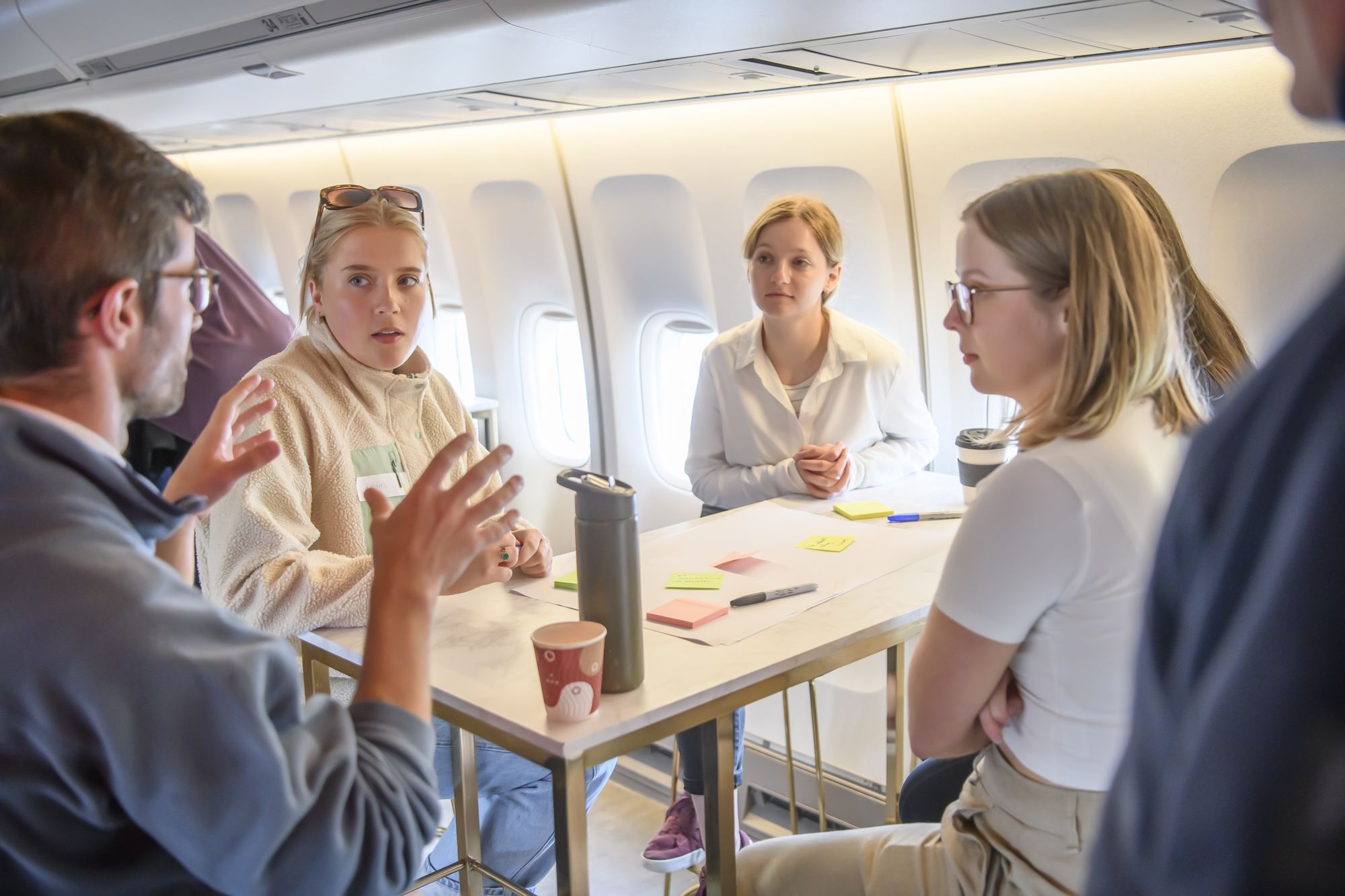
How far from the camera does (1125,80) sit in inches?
122

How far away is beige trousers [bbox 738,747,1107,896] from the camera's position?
1442 millimetres

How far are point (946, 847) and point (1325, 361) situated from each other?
4.11ft

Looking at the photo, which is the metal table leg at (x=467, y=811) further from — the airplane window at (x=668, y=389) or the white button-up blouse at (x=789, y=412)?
the airplane window at (x=668, y=389)

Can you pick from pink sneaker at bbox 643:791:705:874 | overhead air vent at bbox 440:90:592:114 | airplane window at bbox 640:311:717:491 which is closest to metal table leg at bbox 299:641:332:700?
pink sneaker at bbox 643:791:705:874

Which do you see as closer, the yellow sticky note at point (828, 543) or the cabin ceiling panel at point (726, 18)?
the cabin ceiling panel at point (726, 18)

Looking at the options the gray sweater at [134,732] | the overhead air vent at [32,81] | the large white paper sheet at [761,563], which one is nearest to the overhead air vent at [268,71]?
the overhead air vent at [32,81]

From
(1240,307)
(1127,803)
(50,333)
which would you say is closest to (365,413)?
(50,333)

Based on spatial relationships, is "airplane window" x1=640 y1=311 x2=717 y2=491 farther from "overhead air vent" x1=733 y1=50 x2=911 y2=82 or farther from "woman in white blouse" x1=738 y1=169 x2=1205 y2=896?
"woman in white blouse" x1=738 y1=169 x2=1205 y2=896

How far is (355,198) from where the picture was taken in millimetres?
2477

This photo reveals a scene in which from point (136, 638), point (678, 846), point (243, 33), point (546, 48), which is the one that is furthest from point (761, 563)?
point (243, 33)

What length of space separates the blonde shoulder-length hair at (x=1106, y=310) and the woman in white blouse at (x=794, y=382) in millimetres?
1723

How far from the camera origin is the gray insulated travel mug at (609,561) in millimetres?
1535

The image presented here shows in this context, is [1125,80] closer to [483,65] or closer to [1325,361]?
[483,65]

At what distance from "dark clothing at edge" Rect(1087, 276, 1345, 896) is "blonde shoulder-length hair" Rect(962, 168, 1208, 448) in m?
0.94
